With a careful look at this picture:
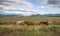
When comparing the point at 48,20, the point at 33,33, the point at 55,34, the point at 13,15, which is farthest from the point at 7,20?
the point at 55,34

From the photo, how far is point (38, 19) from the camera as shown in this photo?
1.46 m

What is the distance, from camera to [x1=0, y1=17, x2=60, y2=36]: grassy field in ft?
4.68

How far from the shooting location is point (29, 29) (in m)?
1.44

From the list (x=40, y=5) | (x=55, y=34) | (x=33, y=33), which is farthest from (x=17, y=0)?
(x=55, y=34)

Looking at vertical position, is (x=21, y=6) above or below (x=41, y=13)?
above

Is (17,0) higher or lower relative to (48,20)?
higher

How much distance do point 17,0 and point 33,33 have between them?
0.47 meters

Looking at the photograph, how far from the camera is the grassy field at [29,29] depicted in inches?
56.2

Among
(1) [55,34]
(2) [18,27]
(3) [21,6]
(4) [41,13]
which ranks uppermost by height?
(3) [21,6]

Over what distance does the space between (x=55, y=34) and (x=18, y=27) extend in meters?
0.47

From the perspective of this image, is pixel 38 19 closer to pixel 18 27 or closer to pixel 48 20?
pixel 48 20

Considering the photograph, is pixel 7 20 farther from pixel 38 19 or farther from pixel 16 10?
pixel 38 19

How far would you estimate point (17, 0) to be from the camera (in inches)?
58.2

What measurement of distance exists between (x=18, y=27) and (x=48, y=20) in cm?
39
